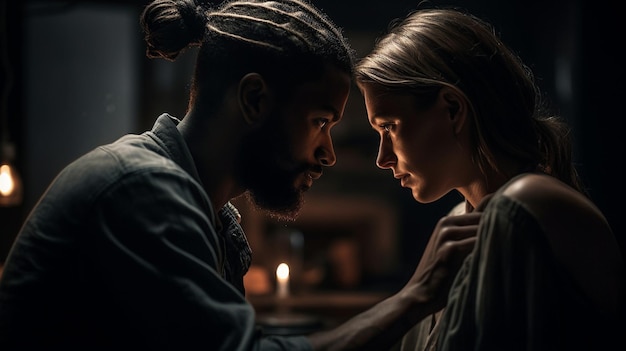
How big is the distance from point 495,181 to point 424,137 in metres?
0.16

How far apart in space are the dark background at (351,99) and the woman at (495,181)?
3.37ft

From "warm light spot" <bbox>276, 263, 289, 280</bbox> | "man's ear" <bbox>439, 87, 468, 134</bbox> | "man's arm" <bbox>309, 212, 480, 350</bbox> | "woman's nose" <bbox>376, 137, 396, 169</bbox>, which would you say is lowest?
"warm light spot" <bbox>276, 263, 289, 280</bbox>

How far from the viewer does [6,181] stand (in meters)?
3.46

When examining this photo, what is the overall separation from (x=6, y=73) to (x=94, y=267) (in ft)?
9.07

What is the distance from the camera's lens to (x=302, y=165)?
1.66m

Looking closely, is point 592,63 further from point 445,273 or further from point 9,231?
point 9,231

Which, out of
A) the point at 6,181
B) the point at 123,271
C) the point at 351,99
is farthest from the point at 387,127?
the point at 351,99

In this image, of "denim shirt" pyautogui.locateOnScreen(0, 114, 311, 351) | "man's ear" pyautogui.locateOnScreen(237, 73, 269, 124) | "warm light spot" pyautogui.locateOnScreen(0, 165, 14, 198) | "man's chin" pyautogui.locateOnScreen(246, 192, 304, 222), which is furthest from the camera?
"warm light spot" pyautogui.locateOnScreen(0, 165, 14, 198)

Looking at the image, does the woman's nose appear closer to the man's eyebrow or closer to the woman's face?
the woman's face

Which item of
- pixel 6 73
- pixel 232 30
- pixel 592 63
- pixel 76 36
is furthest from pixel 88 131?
pixel 592 63

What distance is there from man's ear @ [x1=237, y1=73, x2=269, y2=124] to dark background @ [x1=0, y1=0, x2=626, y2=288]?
1207 millimetres

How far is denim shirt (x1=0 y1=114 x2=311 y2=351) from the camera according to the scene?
1.33 metres

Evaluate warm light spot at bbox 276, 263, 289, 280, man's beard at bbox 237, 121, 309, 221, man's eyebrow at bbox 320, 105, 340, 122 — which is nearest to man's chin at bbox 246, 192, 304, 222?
Result: man's beard at bbox 237, 121, 309, 221

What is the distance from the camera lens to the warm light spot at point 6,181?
344 centimetres
